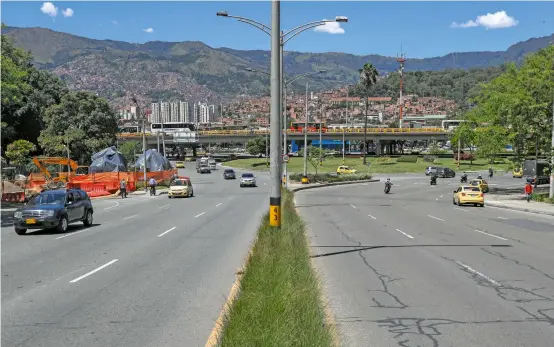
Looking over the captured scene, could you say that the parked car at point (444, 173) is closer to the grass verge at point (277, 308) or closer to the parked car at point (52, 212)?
the parked car at point (52, 212)

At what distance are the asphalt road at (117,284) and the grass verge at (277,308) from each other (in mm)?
884

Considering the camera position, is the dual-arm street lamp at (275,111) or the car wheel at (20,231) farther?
the car wheel at (20,231)

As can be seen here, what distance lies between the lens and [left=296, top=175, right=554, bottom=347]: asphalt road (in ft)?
26.3

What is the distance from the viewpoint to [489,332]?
7.98 metres

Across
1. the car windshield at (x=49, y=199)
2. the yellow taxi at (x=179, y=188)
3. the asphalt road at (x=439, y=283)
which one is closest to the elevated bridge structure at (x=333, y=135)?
the yellow taxi at (x=179, y=188)

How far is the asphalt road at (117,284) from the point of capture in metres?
8.05

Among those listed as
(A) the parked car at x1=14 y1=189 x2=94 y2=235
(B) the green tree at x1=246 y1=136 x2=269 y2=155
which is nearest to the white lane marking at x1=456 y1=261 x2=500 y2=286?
(A) the parked car at x1=14 y1=189 x2=94 y2=235

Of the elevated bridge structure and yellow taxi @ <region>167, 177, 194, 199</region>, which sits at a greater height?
the elevated bridge structure

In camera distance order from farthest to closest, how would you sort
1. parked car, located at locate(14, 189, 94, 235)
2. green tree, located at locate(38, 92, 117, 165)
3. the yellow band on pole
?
1. green tree, located at locate(38, 92, 117, 165)
2. parked car, located at locate(14, 189, 94, 235)
3. the yellow band on pole

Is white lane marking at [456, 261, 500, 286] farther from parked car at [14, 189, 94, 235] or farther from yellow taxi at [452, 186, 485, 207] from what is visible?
yellow taxi at [452, 186, 485, 207]

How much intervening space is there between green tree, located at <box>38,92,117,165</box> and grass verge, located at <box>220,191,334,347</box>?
7437cm

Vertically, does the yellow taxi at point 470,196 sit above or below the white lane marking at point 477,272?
below

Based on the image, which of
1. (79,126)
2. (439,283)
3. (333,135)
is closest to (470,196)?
(439,283)

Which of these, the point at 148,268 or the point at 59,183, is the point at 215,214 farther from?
the point at 59,183
